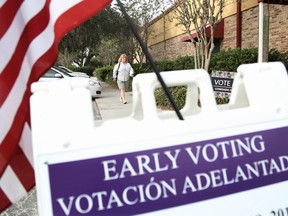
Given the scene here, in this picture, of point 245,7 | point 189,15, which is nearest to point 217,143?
point 189,15

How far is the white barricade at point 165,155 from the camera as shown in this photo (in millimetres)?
1186

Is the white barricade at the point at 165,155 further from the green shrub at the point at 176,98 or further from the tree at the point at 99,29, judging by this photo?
the tree at the point at 99,29

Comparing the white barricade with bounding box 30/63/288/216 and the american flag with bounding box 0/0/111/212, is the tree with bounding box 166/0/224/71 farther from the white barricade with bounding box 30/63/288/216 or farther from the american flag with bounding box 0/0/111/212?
the white barricade with bounding box 30/63/288/216

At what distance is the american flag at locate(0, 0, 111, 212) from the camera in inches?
A: 61.7

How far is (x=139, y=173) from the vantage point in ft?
4.08

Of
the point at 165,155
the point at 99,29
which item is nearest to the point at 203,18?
the point at 165,155

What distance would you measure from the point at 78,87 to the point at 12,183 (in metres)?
0.73

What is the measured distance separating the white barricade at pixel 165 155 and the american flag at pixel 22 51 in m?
0.39

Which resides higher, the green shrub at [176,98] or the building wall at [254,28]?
the building wall at [254,28]

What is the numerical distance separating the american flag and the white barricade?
0.39 meters

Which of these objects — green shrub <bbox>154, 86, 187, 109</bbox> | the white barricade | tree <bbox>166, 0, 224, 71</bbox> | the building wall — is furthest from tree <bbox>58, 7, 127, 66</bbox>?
the white barricade

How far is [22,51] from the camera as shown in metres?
1.66

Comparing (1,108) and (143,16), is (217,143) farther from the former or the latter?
(143,16)

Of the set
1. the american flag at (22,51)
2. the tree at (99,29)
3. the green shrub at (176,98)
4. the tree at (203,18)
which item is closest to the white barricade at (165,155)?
the american flag at (22,51)
